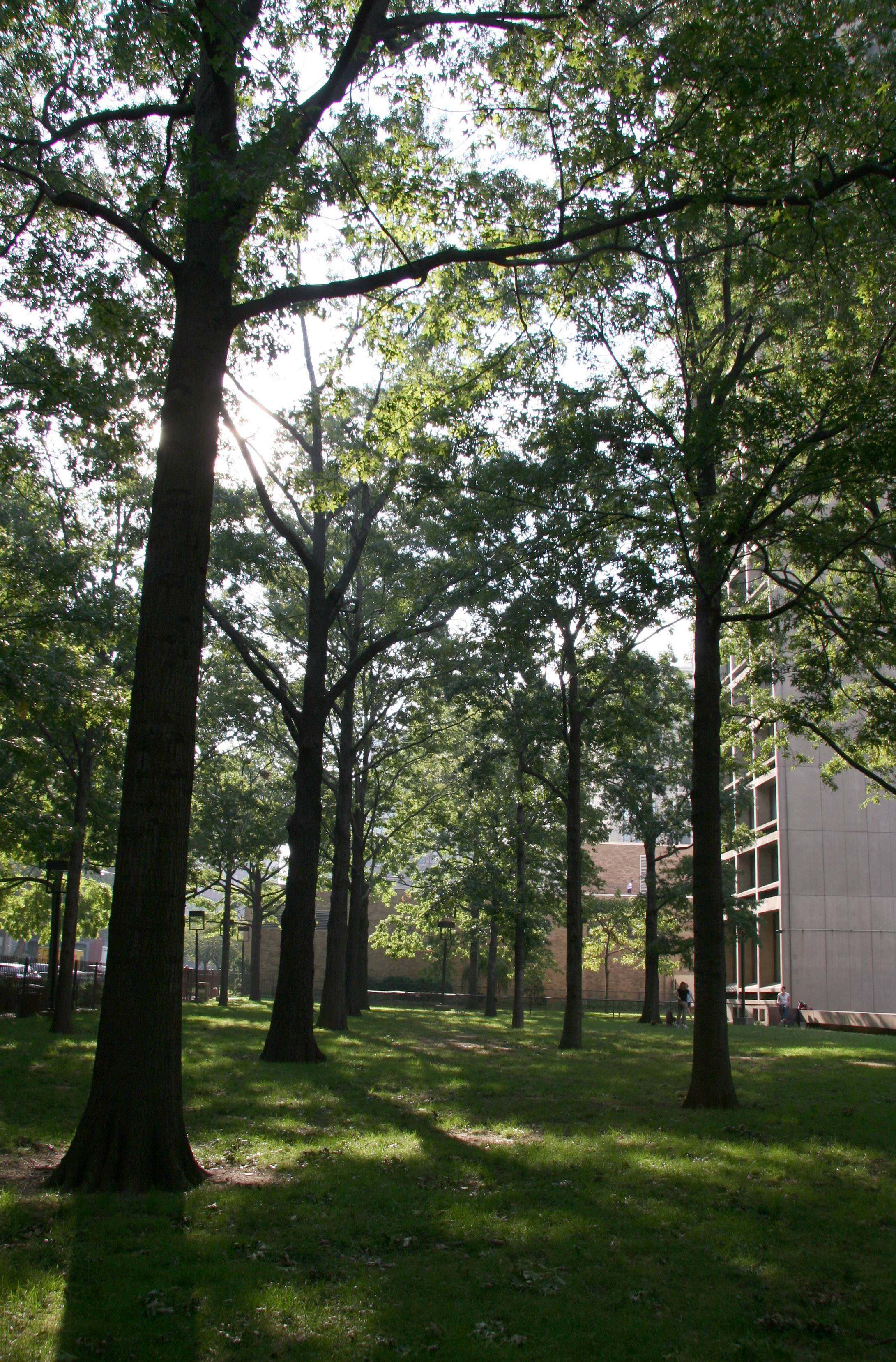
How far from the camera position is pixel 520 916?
97.3 feet

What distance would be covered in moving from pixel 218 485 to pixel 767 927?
Result: 43.6 m

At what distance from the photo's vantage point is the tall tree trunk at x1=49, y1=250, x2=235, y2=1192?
23.0 feet

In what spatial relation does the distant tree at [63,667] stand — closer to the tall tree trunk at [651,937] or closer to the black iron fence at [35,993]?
the black iron fence at [35,993]

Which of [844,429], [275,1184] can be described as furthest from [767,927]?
[275,1184]

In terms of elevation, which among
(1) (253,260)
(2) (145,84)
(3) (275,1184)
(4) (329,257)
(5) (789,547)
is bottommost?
(3) (275,1184)

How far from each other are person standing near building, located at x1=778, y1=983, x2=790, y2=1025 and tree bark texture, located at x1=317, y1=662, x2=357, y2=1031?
25624 mm

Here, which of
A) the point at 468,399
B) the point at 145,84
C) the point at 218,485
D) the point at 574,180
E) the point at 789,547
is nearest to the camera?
the point at 574,180

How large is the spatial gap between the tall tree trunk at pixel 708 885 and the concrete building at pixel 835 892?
35319 millimetres

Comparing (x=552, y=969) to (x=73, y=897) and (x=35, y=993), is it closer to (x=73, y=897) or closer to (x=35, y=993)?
(x=35, y=993)

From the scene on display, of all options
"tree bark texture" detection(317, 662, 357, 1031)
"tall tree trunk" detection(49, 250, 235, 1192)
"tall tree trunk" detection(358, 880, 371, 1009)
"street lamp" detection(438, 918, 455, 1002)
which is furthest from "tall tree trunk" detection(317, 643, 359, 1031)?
"tall tree trunk" detection(49, 250, 235, 1192)

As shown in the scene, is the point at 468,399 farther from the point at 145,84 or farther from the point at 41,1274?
the point at 41,1274

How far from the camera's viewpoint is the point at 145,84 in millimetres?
10453

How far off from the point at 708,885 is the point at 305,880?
303 inches

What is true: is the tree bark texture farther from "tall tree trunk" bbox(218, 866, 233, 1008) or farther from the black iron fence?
"tall tree trunk" bbox(218, 866, 233, 1008)
